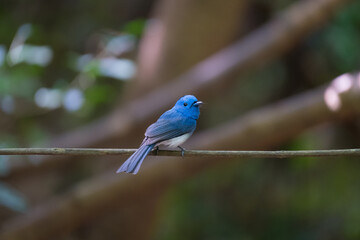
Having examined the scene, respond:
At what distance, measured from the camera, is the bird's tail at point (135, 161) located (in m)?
1.61

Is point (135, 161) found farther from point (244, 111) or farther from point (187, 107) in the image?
point (244, 111)

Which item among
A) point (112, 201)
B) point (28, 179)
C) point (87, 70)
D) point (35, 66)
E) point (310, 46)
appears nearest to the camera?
point (87, 70)

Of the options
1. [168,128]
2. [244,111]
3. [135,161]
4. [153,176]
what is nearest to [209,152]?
[135,161]

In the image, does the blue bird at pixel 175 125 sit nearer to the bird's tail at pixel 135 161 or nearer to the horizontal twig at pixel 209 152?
the bird's tail at pixel 135 161

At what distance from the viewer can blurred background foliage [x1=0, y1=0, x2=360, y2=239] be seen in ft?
18.5

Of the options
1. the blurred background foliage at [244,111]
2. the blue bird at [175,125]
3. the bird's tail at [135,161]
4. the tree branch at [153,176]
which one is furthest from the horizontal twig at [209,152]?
the blurred background foliage at [244,111]

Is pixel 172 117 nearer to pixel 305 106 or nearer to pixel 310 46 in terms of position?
pixel 305 106

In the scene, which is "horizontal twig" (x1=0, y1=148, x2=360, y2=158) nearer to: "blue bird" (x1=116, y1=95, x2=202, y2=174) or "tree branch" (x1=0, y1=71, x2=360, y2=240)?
"blue bird" (x1=116, y1=95, x2=202, y2=174)

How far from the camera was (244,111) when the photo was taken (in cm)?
649

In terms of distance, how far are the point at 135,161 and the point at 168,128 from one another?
0.26 metres

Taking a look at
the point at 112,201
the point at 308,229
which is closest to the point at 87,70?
the point at 112,201

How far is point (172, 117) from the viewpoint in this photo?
1.99 meters

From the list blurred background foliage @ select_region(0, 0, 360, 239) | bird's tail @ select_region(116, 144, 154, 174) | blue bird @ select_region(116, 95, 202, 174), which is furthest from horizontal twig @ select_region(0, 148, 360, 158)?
blurred background foliage @ select_region(0, 0, 360, 239)

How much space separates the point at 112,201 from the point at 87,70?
1.17m
